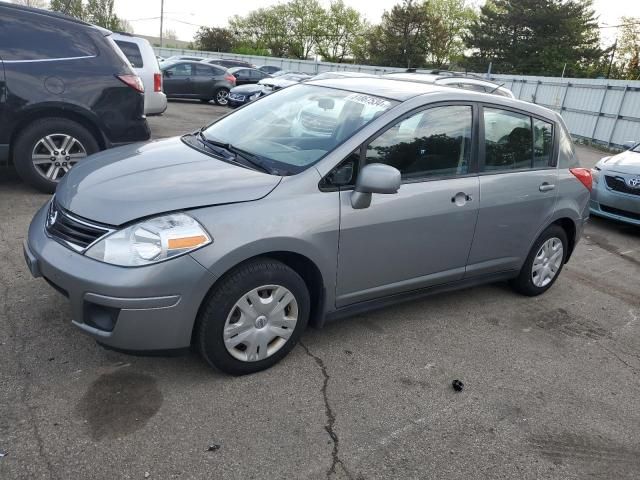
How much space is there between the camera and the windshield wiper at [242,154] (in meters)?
3.28

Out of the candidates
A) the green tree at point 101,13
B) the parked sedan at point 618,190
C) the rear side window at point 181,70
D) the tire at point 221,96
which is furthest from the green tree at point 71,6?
the parked sedan at point 618,190

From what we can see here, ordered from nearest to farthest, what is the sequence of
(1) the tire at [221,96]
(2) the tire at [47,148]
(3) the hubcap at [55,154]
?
(2) the tire at [47,148], (3) the hubcap at [55,154], (1) the tire at [221,96]

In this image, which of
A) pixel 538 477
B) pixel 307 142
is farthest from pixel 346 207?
pixel 538 477

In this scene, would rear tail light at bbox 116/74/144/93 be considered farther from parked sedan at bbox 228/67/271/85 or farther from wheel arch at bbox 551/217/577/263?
parked sedan at bbox 228/67/271/85

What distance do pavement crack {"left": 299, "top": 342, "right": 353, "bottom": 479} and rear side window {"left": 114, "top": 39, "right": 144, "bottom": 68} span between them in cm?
761

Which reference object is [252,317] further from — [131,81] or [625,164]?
[625,164]

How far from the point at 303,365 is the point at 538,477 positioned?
1.39 metres

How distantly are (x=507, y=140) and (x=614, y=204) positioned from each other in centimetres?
414

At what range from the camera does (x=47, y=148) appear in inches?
226

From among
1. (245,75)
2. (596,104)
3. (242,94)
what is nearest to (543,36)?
(596,104)

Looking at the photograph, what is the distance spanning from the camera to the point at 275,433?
106 inches

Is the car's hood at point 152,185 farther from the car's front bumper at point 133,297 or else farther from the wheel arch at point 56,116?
the wheel arch at point 56,116

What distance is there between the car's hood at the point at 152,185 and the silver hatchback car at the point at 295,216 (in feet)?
0.04

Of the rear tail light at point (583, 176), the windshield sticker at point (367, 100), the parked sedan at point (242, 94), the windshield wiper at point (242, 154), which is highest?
the windshield sticker at point (367, 100)
